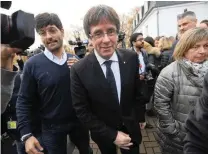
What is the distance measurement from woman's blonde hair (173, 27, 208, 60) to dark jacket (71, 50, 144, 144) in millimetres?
466

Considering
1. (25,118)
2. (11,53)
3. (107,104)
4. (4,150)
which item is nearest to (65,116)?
(25,118)

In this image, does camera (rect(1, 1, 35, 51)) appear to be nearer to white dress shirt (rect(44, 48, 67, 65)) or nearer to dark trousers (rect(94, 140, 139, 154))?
white dress shirt (rect(44, 48, 67, 65))

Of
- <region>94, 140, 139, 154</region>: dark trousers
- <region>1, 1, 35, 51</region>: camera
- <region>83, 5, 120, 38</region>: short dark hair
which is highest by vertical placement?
<region>83, 5, 120, 38</region>: short dark hair

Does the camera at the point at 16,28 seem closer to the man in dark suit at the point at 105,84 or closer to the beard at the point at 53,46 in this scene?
the man in dark suit at the point at 105,84

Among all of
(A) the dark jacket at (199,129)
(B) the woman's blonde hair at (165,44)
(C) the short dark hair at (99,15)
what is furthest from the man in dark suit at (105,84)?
(B) the woman's blonde hair at (165,44)

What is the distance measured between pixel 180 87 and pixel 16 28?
5.01 feet

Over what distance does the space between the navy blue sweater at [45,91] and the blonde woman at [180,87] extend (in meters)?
0.90

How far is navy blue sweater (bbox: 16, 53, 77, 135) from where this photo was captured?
7.38 ft

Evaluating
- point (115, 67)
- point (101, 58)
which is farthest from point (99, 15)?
A: point (115, 67)

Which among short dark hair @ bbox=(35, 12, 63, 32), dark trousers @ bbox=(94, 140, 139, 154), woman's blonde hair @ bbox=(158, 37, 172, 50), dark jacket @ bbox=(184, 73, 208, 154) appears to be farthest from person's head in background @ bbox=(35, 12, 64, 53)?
woman's blonde hair @ bbox=(158, 37, 172, 50)

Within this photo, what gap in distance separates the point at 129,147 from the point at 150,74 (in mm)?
2490

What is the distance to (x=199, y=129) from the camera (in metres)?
1.09

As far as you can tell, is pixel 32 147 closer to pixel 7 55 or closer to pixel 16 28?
pixel 7 55

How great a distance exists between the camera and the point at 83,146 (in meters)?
2.67
